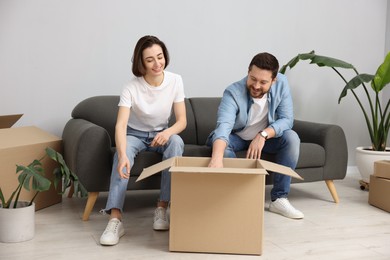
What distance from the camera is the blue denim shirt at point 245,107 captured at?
8.00 feet

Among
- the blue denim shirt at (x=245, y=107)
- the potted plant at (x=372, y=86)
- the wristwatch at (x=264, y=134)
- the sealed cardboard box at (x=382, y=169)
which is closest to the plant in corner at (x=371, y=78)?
the potted plant at (x=372, y=86)

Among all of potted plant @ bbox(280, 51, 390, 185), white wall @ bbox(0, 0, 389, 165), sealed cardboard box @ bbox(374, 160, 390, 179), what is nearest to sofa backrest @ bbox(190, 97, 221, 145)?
white wall @ bbox(0, 0, 389, 165)

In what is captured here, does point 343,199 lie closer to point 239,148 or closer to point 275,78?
point 239,148

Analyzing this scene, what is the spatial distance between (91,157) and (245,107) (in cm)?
80

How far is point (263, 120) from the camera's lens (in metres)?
2.59

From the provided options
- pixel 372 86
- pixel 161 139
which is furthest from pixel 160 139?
pixel 372 86

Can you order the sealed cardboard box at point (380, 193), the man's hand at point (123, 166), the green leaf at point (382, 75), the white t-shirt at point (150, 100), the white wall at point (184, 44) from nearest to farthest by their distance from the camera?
the man's hand at point (123, 166)
the white t-shirt at point (150, 100)
the sealed cardboard box at point (380, 193)
the white wall at point (184, 44)
the green leaf at point (382, 75)

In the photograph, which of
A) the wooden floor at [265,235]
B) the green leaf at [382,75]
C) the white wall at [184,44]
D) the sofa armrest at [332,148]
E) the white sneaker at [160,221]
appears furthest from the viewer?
the green leaf at [382,75]

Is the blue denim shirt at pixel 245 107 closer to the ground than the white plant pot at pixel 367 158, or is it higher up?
higher up

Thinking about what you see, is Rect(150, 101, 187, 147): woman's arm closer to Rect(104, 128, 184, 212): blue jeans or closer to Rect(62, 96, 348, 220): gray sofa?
Rect(104, 128, 184, 212): blue jeans

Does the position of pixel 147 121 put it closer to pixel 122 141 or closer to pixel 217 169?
pixel 122 141

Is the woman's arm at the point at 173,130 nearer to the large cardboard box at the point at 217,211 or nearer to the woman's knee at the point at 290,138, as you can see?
the large cardboard box at the point at 217,211

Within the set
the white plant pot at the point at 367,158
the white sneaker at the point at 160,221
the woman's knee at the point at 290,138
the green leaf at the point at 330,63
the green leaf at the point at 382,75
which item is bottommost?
the white sneaker at the point at 160,221

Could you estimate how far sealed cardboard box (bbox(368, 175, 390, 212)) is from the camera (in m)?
2.72
